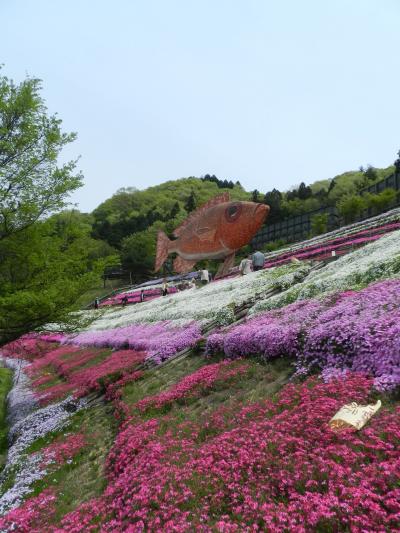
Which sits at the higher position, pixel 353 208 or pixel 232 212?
pixel 232 212

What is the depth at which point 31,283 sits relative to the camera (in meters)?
13.6

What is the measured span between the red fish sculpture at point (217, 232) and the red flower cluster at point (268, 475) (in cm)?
2861

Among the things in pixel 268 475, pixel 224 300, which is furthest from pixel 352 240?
pixel 268 475

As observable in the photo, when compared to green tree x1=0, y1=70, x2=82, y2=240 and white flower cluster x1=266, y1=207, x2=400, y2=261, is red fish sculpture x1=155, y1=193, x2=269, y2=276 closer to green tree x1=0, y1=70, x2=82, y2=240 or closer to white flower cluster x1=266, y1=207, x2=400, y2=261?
white flower cluster x1=266, y1=207, x2=400, y2=261

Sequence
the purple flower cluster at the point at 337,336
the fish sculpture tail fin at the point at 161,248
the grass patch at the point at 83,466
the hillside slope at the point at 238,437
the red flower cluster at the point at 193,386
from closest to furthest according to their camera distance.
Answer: the hillside slope at the point at 238,437
the purple flower cluster at the point at 337,336
the grass patch at the point at 83,466
the red flower cluster at the point at 193,386
the fish sculpture tail fin at the point at 161,248

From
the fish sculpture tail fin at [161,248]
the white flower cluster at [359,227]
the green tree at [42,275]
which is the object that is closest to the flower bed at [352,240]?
the white flower cluster at [359,227]

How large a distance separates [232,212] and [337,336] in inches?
1113

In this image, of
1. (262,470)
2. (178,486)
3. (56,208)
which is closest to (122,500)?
(178,486)

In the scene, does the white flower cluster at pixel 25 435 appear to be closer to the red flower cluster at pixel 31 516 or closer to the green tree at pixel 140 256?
the red flower cluster at pixel 31 516

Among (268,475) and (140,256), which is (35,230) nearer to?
(268,475)

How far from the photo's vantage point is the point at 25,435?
500 inches

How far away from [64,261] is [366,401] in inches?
460

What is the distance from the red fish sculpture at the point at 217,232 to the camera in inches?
1388

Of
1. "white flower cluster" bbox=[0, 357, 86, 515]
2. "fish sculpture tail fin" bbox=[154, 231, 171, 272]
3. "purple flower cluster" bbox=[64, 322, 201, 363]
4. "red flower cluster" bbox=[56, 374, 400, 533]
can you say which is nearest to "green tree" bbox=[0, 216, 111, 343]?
"white flower cluster" bbox=[0, 357, 86, 515]
